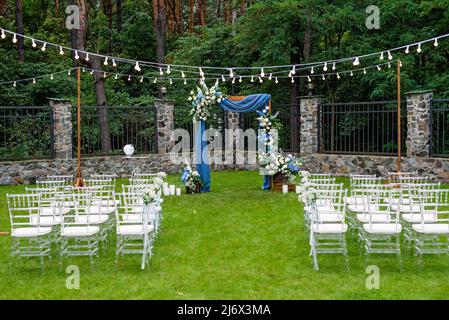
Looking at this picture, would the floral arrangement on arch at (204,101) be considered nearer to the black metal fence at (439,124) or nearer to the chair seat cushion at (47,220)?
the black metal fence at (439,124)

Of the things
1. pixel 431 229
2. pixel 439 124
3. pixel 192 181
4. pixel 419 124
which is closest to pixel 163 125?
pixel 192 181

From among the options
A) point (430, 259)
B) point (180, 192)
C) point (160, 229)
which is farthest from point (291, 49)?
point (430, 259)

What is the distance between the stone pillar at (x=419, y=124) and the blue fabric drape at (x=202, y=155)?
210 inches

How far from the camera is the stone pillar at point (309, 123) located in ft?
54.4

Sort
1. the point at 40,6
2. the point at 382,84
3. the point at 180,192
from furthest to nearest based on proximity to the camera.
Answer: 1. the point at 40,6
2. the point at 382,84
3. the point at 180,192

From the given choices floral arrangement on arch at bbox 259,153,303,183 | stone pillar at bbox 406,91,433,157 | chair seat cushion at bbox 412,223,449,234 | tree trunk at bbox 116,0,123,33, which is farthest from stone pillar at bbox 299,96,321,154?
tree trunk at bbox 116,0,123,33

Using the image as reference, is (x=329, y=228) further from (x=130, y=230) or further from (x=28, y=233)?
(x=28, y=233)

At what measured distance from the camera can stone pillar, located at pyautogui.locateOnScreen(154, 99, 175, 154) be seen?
663 inches

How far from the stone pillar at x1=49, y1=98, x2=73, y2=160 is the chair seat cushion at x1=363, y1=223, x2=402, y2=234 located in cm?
1058

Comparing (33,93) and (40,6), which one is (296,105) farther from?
(40,6)

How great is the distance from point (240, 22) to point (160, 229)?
12973 mm

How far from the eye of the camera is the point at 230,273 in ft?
20.1

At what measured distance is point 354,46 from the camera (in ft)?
59.7

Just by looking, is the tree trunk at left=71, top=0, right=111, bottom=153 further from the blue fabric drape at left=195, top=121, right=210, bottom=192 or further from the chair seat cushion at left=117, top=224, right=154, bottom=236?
the chair seat cushion at left=117, top=224, right=154, bottom=236
